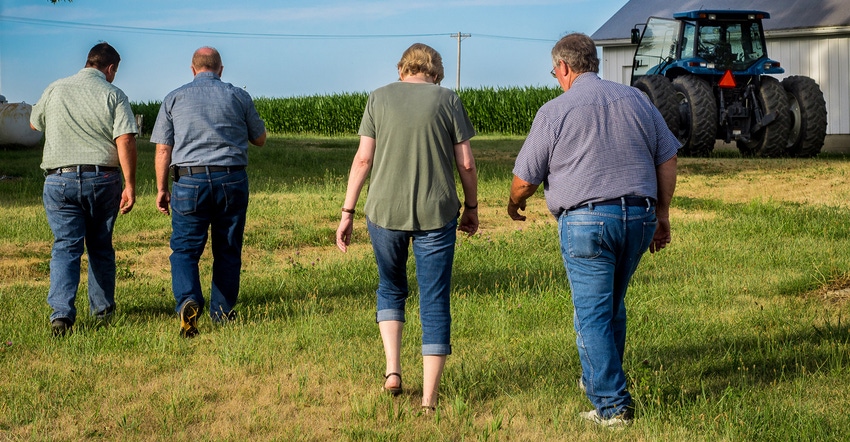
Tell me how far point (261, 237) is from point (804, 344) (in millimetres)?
7020

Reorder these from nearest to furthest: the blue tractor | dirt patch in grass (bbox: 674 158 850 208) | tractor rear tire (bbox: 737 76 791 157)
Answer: dirt patch in grass (bbox: 674 158 850 208) < the blue tractor < tractor rear tire (bbox: 737 76 791 157)

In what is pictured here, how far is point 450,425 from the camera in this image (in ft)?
15.8

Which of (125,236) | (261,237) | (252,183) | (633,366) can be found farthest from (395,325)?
(252,183)

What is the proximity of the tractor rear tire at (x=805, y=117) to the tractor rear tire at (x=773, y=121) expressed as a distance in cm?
27

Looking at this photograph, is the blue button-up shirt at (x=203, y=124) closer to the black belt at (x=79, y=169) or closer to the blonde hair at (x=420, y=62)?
the black belt at (x=79, y=169)

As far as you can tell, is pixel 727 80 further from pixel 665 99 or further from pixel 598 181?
pixel 598 181

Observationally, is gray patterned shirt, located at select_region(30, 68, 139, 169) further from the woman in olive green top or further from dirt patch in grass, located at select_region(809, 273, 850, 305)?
dirt patch in grass, located at select_region(809, 273, 850, 305)

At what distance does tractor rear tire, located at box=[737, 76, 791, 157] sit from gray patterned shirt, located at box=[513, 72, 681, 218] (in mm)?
17368

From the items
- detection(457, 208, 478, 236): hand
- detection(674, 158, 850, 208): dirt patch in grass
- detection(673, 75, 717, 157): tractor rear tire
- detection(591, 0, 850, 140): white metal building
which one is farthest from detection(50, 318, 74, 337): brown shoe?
detection(591, 0, 850, 140): white metal building

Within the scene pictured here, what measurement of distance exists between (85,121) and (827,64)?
24326 millimetres

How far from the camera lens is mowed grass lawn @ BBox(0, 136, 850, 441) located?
16.0 ft

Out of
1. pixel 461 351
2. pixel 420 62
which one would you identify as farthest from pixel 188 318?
pixel 420 62

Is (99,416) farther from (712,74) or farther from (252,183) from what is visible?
(712,74)

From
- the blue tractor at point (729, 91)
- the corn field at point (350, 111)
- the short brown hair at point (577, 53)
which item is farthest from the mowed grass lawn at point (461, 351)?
the corn field at point (350, 111)
